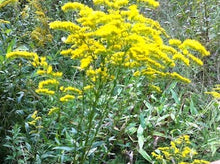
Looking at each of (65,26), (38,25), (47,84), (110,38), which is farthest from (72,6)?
(38,25)

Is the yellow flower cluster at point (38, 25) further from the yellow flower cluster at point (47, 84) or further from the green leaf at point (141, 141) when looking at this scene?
the green leaf at point (141, 141)

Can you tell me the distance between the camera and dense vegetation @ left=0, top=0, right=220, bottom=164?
5.34 ft

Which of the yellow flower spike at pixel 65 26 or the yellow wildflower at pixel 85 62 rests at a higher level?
the yellow flower spike at pixel 65 26

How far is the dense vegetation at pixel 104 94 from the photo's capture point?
1.63m

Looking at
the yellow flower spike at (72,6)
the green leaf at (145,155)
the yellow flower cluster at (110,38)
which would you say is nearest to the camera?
the yellow flower cluster at (110,38)

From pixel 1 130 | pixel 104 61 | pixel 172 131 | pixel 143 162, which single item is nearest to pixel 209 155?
pixel 172 131

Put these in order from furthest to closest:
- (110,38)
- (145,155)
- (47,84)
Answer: (145,155)
(47,84)
(110,38)

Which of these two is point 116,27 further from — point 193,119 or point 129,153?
point 193,119

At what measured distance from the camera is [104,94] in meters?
2.49

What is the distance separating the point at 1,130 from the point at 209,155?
1.43m

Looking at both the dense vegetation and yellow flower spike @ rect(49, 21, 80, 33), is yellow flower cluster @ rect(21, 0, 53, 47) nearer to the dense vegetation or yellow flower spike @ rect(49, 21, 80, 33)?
the dense vegetation

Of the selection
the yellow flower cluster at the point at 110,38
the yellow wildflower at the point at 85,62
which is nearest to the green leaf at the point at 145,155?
the yellow flower cluster at the point at 110,38

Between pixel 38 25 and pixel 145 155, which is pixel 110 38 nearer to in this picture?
pixel 145 155

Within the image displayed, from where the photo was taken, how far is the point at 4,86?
228cm
